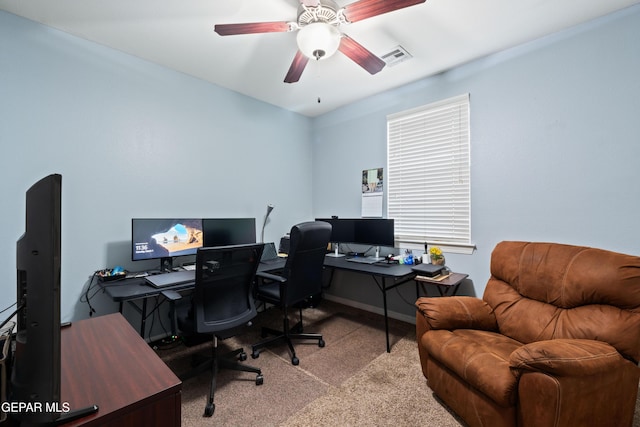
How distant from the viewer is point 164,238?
257 centimetres

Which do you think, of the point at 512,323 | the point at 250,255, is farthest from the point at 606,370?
the point at 250,255

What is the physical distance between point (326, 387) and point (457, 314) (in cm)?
109

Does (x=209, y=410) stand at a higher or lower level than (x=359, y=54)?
lower

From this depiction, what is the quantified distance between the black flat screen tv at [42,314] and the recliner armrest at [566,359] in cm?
181

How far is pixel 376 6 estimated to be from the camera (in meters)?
1.60

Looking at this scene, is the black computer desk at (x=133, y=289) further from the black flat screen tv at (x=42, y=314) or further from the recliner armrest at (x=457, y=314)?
the recliner armrest at (x=457, y=314)

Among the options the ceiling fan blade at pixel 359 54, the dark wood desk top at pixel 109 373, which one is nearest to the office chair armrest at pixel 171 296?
the dark wood desk top at pixel 109 373

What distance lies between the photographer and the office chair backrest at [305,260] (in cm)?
233

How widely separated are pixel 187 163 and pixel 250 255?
4.97 ft

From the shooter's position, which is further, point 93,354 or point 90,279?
point 90,279

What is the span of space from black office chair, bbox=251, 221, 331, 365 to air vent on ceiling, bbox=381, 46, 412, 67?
66.5 inches

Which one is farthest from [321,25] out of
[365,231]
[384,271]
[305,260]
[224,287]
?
[365,231]

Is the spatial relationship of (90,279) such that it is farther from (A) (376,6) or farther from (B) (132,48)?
(A) (376,6)

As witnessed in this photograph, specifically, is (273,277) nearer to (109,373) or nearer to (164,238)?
(164,238)
